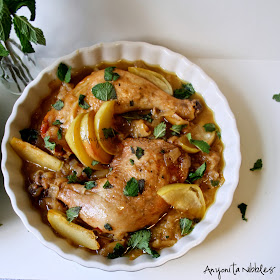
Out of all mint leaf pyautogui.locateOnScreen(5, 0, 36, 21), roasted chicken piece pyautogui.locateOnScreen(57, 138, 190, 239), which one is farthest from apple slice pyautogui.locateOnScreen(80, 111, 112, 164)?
mint leaf pyautogui.locateOnScreen(5, 0, 36, 21)

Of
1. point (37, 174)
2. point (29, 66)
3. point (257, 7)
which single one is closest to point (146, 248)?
point (37, 174)

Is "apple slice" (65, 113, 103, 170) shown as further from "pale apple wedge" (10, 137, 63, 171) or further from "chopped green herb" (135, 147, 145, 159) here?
"chopped green herb" (135, 147, 145, 159)

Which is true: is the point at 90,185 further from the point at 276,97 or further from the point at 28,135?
the point at 276,97

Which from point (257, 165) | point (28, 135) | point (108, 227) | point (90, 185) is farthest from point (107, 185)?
point (257, 165)

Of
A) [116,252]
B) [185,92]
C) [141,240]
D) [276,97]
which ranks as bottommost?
[116,252]

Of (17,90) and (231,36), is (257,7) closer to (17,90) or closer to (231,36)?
(231,36)

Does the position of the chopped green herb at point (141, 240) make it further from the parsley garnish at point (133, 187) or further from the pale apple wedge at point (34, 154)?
the pale apple wedge at point (34, 154)
